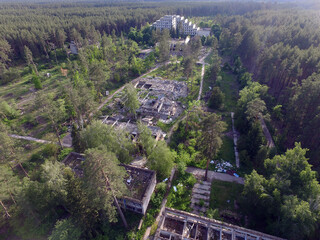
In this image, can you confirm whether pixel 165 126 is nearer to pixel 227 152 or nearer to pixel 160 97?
pixel 160 97

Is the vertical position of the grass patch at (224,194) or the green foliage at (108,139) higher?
the green foliage at (108,139)

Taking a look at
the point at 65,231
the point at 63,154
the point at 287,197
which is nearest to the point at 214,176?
the point at 287,197

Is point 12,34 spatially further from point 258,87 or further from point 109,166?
point 258,87

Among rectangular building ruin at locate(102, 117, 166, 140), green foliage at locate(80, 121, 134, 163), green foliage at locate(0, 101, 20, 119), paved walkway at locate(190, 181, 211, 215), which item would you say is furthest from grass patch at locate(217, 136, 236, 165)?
green foliage at locate(0, 101, 20, 119)

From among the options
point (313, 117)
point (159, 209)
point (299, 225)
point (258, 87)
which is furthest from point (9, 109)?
point (313, 117)

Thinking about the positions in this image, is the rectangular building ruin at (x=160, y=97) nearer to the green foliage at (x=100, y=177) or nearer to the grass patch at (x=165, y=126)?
the grass patch at (x=165, y=126)

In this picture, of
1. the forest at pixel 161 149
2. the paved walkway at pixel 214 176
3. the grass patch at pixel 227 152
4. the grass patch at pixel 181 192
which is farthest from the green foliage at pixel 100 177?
the grass patch at pixel 227 152
